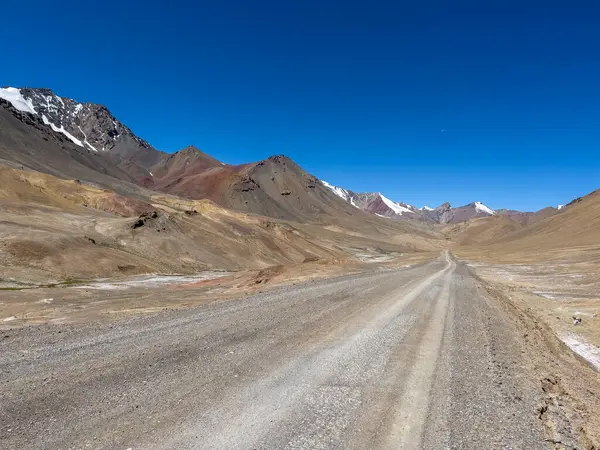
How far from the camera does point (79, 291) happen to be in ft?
108

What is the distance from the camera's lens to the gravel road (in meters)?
5.91

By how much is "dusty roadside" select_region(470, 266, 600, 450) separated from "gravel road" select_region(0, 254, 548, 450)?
296 millimetres

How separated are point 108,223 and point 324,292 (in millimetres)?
56510

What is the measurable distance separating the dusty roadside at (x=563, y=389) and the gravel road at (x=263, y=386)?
30 cm

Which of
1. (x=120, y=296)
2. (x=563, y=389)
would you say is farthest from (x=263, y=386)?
(x=120, y=296)

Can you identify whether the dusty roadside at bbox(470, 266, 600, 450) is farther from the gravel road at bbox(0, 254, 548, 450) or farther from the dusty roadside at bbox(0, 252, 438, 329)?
the dusty roadside at bbox(0, 252, 438, 329)

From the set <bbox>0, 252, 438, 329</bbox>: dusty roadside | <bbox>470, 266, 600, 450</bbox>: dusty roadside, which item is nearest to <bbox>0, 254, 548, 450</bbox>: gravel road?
<bbox>470, 266, 600, 450</bbox>: dusty roadside

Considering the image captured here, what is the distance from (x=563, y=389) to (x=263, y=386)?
6.28 m

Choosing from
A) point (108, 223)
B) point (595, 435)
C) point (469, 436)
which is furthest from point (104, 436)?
point (108, 223)

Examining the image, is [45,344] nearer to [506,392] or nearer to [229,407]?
[229,407]

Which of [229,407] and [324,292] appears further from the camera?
[324,292]

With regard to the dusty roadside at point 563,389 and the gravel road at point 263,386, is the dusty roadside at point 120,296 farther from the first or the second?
the dusty roadside at point 563,389

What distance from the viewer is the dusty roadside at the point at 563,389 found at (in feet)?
20.6

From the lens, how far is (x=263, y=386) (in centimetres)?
766
